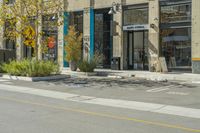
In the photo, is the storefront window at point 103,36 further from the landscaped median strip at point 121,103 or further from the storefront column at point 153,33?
the landscaped median strip at point 121,103

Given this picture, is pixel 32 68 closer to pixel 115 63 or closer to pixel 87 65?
pixel 87 65

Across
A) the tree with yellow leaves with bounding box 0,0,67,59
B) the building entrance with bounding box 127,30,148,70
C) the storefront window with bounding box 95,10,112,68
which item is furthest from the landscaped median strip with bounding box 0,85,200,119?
the storefront window with bounding box 95,10,112,68

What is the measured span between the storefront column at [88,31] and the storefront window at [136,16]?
3.60 metres

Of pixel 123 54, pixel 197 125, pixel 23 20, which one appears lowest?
pixel 197 125

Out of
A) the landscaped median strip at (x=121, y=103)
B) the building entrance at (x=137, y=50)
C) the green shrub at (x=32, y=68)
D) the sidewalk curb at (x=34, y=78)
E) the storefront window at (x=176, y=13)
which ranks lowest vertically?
the landscaped median strip at (x=121, y=103)

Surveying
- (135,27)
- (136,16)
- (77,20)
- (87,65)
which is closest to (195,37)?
(135,27)

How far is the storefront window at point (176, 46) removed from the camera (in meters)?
25.7

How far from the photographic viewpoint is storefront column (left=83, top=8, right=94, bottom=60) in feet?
104

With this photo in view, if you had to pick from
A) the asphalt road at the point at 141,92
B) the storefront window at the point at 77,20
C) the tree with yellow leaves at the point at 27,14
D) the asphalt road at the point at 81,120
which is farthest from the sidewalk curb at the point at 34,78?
the storefront window at the point at 77,20

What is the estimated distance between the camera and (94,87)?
18.3 m

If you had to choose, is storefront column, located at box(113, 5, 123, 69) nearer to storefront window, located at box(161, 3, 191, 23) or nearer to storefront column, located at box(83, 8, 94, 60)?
storefront column, located at box(83, 8, 94, 60)

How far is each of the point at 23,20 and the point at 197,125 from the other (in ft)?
56.7

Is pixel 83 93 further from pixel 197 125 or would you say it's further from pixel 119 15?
pixel 119 15

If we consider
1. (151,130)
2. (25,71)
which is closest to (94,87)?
(25,71)
